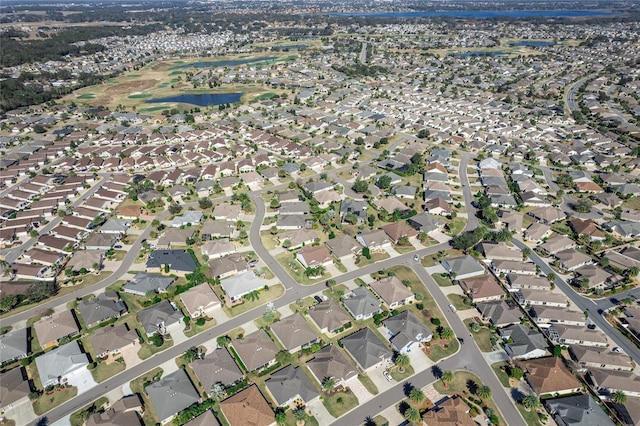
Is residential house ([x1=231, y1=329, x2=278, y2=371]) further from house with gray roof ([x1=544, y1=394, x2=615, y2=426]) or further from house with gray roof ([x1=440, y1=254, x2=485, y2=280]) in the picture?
house with gray roof ([x1=544, y1=394, x2=615, y2=426])

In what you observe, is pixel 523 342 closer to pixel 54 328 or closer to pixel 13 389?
pixel 13 389

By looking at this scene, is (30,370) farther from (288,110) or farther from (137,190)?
(288,110)

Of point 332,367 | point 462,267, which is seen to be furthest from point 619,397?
point 332,367

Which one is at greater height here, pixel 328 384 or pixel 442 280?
pixel 328 384

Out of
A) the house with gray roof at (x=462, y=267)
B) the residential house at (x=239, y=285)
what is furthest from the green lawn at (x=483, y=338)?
the residential house at (x=239, y=285)

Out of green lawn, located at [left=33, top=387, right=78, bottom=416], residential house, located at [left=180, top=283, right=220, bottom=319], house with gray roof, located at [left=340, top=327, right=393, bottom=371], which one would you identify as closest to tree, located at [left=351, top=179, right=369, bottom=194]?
house with gray roof, located at [left=340, top=327, right=393, bottom=371]

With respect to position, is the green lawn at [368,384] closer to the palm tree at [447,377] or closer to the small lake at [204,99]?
the palm tree at [447,377]

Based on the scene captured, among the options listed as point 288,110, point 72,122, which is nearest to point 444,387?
point 288,110
